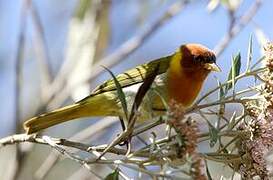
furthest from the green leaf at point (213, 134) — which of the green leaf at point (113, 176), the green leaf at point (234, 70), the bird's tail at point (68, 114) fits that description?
the bird's tail at point (68, 114)

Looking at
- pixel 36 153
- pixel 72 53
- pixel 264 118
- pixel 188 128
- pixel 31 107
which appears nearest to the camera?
pixel 188 128

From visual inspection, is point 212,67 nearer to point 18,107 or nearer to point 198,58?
point 198,58

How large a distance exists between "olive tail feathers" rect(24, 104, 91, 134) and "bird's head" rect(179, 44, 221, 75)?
19.2 inches

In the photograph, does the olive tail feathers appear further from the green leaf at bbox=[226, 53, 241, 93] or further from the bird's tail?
the green leaf at bbox=[226, 53, 241, 93]

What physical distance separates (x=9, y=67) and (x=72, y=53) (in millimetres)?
1852

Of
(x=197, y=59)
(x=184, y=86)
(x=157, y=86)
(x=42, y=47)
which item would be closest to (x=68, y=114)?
(x=157, y=86)

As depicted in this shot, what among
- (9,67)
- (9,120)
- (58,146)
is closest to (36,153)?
(9,120)

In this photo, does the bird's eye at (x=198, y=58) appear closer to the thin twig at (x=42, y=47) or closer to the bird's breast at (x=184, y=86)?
the bird's breast at (x=184, y=86)

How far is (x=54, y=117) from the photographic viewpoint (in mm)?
2258

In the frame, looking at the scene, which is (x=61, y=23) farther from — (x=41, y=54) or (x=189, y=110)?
(x=189, y=110)

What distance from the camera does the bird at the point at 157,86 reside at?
7.41 ft

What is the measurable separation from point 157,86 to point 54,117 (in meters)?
0.38

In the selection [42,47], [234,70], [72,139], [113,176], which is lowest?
[72,139]

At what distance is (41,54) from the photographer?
11.4 ft
